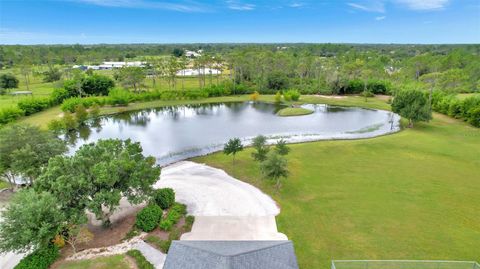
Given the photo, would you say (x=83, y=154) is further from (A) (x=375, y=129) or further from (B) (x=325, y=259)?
(A) (x=375, y=129)

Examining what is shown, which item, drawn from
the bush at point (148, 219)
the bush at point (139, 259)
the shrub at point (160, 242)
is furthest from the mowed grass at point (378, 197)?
the bush at point (139, 259)

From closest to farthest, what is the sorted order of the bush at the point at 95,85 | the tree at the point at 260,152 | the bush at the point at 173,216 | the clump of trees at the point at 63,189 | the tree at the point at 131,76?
the clump of trees at the point at 63,189, the bush at the point at 173,216, the tree at the point at 260,152, the bush at the point at 95,85, the tree at the point at 131,76

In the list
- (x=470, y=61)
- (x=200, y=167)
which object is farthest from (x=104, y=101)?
(x=470, y=61)

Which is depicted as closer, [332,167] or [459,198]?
[459,198]

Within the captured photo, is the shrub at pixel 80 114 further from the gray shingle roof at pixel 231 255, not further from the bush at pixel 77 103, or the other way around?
the gray shingle roof at pixel 231 255

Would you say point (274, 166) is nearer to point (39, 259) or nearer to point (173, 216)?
point (173, 216)

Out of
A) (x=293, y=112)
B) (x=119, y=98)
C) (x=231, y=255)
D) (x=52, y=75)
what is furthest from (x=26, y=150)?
(x=52, y=75)
